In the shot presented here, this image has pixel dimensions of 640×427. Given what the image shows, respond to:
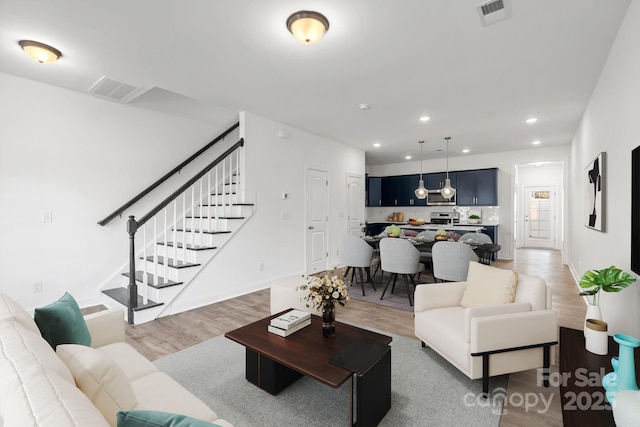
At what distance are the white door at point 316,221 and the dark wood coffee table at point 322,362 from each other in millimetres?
3454

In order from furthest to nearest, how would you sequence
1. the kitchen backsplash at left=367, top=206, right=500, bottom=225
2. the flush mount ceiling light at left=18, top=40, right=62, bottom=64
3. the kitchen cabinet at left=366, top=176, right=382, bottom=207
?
the kitchen cabinet at left=366, top=176, right=382, bottom=207, the kitchen backsplash at left=367, top=206, right=500, bottom=225, the flush mount ceiling light at left=18, top=40, right=62, bottom=64

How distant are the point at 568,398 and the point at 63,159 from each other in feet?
17.0

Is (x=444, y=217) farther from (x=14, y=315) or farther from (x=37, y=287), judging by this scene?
(x=14, y=315)

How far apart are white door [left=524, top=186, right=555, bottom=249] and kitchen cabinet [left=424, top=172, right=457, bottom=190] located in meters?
3.71

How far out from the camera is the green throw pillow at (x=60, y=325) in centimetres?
145

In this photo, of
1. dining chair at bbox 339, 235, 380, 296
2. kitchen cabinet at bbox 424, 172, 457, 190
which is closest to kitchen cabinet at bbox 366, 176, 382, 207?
kitchen cabinet at bbox 424, 172, 457, 190

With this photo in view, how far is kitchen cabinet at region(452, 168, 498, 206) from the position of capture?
7.42 m

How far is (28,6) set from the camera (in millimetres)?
2201

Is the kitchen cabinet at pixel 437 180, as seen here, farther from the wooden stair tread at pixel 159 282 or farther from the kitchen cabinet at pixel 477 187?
the wooden stair tread at pixel 159 282

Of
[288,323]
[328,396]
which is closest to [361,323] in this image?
[328,396]

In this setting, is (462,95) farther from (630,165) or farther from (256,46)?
(256,46)

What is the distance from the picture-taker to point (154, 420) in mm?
730

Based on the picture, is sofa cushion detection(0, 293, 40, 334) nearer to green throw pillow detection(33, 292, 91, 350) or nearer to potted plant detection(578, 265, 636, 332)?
green throw pillow detection(33, 292, 91, 350)

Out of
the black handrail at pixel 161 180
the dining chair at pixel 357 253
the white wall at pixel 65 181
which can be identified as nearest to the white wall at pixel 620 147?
the dining chair at pixel 357 253
